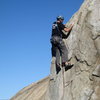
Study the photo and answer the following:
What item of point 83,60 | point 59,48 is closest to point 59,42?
point 59,48

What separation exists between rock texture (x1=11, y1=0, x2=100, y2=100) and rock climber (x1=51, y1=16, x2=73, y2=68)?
40cm

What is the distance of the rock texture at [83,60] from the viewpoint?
1748 cm

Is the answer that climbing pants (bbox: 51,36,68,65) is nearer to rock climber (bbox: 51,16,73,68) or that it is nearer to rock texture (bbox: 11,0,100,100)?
rock climber (bbox: 51,16,73,68)

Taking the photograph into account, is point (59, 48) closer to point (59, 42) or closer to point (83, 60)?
point (59, 42)

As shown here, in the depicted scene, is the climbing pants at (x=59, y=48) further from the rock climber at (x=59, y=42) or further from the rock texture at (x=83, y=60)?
the rock texture at (x=83, y=60)

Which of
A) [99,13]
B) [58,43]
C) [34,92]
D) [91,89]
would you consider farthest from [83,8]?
[34,92]

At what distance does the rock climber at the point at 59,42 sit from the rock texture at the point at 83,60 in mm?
395

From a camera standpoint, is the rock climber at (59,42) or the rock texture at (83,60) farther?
the rock climber at (59,42)

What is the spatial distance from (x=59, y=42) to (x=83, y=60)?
8.56ft

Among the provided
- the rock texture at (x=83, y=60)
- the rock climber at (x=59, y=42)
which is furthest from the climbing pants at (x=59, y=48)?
the rock texture at (x=83, y=60)

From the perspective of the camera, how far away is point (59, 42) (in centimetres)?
1995

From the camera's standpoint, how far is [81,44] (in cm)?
1880

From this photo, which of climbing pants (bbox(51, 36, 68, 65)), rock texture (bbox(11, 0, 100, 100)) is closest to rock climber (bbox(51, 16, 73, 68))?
climbing pants (bbox(51, 36, 68, 65))

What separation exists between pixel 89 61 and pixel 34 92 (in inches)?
598
